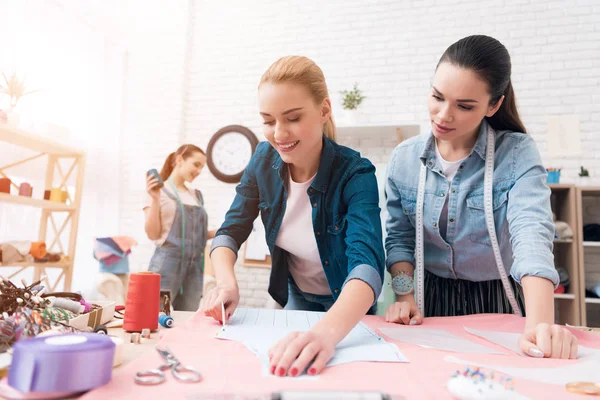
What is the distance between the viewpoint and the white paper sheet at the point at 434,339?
0.73 m

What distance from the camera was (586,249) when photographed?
308cm

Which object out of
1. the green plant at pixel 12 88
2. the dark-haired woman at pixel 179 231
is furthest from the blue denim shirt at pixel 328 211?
the green plant at pixel 12 88

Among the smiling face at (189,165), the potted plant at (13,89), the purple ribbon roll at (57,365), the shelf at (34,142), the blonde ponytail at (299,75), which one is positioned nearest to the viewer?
the purple ribbon roll at (57,365)

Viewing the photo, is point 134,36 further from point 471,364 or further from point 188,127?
point 471,364

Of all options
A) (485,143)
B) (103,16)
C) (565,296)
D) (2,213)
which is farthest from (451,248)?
(103,16)

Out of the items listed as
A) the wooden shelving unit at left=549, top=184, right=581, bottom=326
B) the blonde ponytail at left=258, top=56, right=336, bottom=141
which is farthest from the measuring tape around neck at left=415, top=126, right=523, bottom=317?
the wooden shelving unit at left=549, top=184, right=581, bottom=326

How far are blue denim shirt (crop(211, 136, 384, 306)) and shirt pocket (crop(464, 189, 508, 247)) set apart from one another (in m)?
0.28

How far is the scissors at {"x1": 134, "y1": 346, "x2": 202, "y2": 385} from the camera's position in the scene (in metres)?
0.50

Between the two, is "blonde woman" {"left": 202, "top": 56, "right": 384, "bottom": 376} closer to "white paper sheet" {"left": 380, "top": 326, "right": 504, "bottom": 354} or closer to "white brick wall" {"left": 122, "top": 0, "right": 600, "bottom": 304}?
"white paper sheet" {"left": 380, "top": 326, "right": 504, "bottom": 354}

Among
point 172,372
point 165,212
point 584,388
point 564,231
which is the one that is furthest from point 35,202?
point 564,231

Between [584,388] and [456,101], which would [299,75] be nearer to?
[456,101]

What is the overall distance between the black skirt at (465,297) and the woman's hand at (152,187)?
1896 millimetres

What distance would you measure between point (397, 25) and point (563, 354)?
3.48 meters

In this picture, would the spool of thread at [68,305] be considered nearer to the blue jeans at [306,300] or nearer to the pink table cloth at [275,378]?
the pink table cloth at [275,378]
